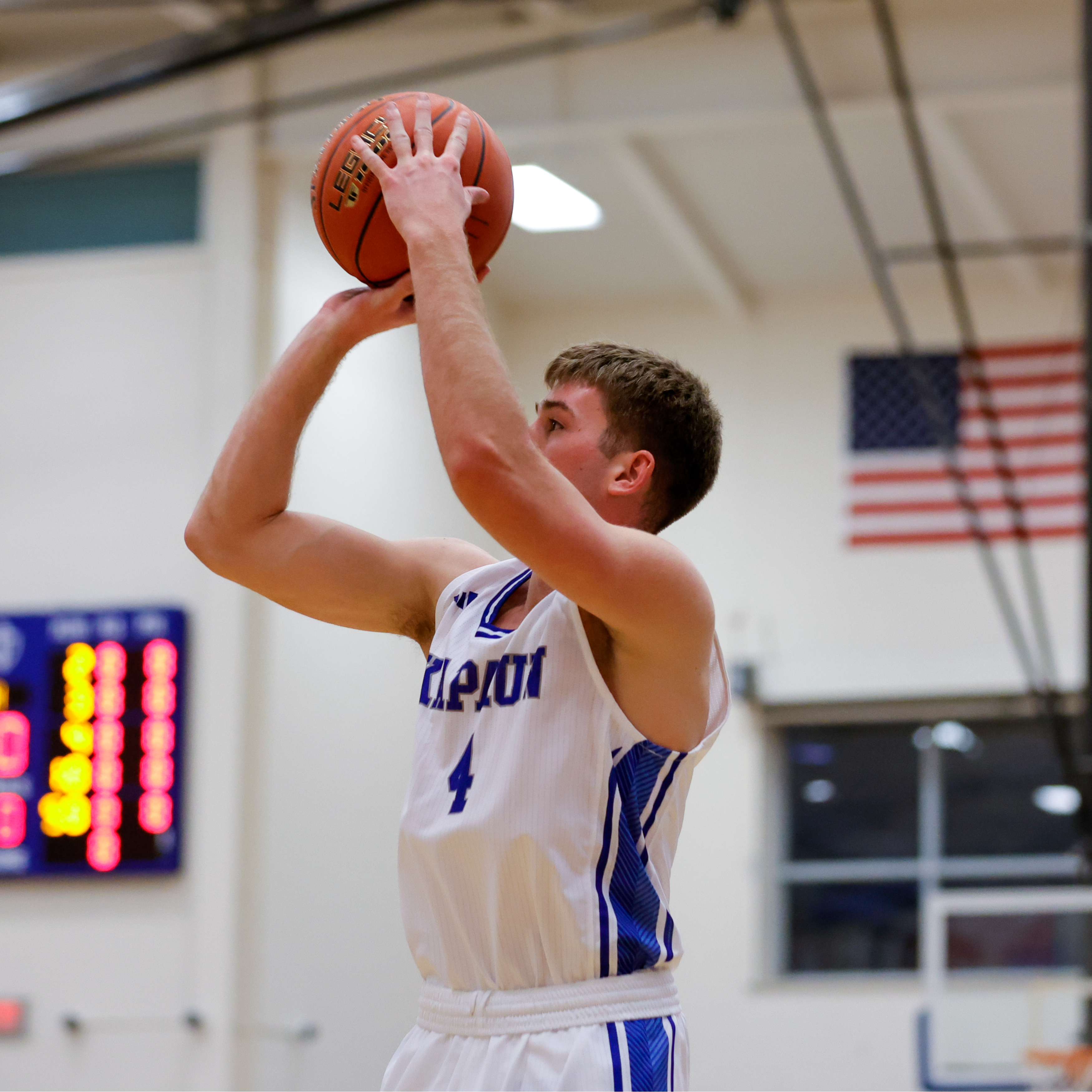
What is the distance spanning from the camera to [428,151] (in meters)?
2.21

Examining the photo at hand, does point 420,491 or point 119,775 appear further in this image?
point 420,491

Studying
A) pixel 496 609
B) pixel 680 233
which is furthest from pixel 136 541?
pixel 496 609

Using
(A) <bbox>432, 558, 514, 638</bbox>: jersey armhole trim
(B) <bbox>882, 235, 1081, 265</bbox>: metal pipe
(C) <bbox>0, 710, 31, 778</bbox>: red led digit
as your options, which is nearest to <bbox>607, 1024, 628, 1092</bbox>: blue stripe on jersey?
(A) <bbox>432, 558, 514, 638</bbox>: jersey armhole trim

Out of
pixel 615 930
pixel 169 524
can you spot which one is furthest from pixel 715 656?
pixel 169 524

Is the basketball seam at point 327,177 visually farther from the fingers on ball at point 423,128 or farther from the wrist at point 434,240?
the wrist at point 434,240

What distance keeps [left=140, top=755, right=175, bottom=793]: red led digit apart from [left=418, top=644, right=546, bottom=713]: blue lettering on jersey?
4.28 meters

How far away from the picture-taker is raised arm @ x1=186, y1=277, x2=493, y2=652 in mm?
2361

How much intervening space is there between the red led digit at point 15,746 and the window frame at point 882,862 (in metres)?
4.29

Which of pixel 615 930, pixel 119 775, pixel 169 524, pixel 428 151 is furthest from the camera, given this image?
pixel 169 524

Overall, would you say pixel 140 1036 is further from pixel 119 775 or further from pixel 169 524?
pixel 169 524

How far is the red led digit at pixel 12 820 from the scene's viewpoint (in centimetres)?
620

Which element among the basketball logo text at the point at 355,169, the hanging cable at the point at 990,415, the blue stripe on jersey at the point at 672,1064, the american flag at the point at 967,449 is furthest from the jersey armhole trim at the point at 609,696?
the american flag at the point at 967,449

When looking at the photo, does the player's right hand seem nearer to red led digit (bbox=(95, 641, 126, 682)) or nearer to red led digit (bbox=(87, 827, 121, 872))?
red led digit (bbox=(95, 641, 126, 682))

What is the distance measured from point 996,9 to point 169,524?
12.7 ft
